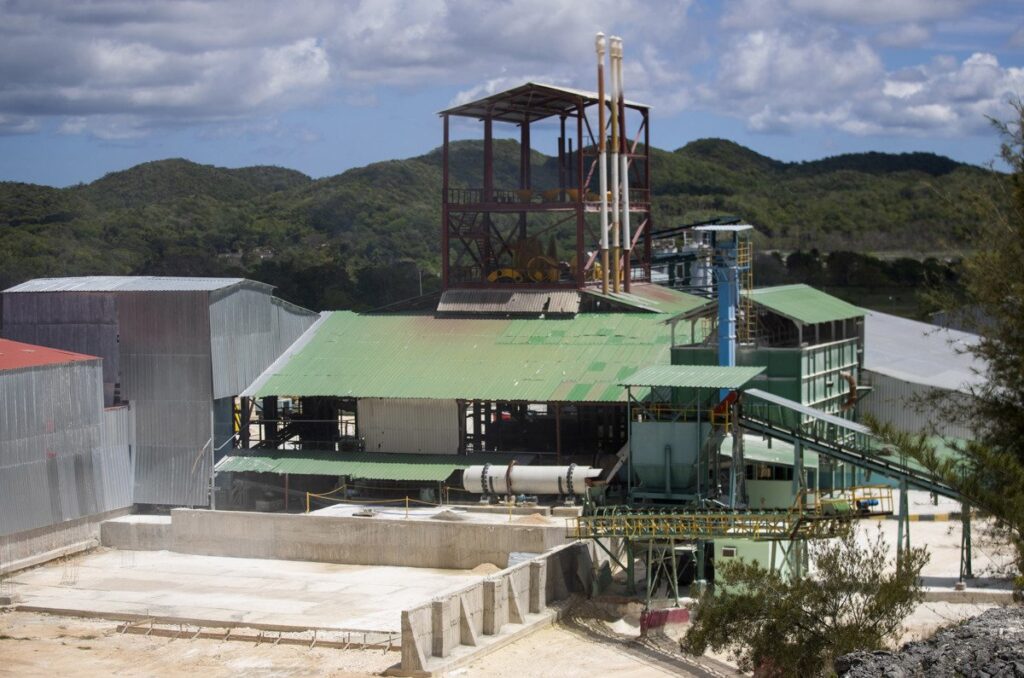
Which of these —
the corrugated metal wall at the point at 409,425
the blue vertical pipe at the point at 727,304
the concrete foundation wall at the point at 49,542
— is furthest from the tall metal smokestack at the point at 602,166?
the concrete foundation wall at the point at 49,542

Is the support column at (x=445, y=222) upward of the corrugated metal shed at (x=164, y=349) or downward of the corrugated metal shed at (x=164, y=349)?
upward

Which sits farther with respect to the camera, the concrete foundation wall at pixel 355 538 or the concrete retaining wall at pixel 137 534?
the concrete retaining wall at pixel 137 534

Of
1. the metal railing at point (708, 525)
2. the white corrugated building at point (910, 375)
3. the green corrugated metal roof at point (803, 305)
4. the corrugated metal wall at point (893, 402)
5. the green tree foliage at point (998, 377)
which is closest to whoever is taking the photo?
the green tree foliage at point (998, 377)

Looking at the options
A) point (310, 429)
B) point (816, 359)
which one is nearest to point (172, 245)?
point (310, 429)

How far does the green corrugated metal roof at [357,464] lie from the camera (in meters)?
49.7

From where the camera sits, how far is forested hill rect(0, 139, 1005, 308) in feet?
390

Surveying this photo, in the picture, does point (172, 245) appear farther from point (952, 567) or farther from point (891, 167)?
point (952, 567)

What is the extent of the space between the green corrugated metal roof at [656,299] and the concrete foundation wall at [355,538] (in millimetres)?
12275

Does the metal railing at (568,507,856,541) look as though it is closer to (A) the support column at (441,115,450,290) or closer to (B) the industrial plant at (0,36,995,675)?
(B) the industrial plant at (0,36,995,675)

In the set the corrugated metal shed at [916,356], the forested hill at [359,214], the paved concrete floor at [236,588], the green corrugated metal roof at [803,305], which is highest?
the forested hill at [359,214]

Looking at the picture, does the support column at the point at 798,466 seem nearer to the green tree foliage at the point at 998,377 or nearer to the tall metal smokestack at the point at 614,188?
the green tree foliage at the point at 998,377

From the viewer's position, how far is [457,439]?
5141 cm

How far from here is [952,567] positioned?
41750 millimetres

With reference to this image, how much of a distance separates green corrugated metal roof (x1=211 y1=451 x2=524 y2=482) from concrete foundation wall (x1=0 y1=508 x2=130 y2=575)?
464 centimetres
